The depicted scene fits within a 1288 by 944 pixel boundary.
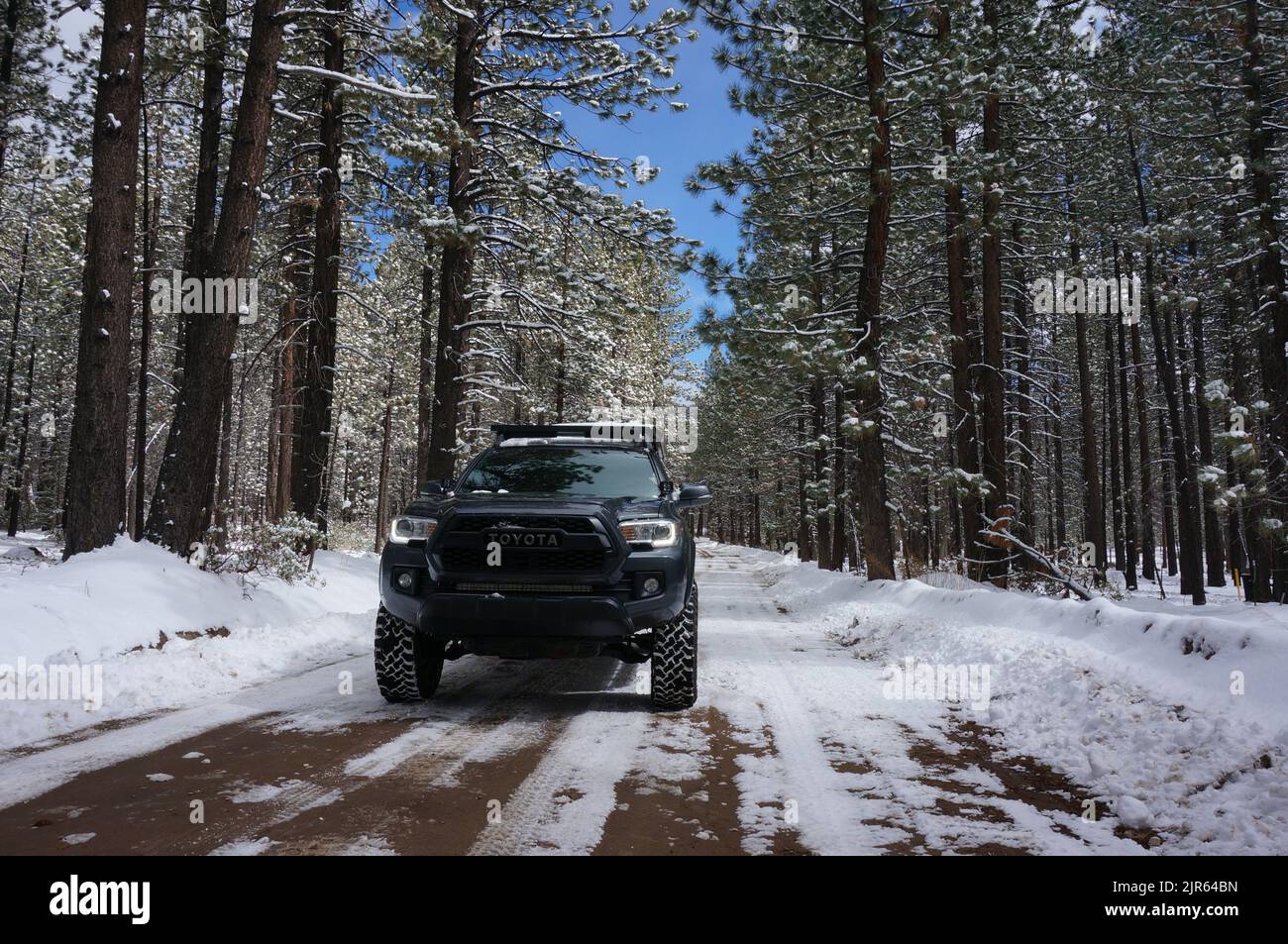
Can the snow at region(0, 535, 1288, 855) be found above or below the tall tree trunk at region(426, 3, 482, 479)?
below

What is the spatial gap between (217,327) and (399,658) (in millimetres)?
6019

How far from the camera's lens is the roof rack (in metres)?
6.92

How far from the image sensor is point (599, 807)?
337 cm

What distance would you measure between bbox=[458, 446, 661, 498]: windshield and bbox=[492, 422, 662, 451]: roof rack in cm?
17
